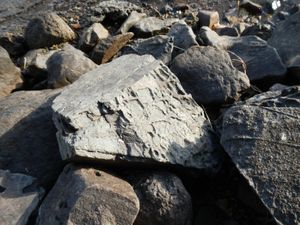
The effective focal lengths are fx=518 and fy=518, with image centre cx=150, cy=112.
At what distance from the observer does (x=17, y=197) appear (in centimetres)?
305

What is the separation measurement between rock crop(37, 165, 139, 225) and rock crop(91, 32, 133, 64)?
202cm

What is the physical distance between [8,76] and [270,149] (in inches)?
105

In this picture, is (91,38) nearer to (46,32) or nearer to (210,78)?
(46,32)

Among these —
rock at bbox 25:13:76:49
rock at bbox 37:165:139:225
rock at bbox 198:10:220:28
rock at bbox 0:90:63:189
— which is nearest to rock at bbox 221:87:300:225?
rock at bbox 37:165:139:225

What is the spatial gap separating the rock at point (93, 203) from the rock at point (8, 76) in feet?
6.30

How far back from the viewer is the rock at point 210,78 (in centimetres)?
378

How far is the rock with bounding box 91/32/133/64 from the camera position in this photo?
4.68 metres

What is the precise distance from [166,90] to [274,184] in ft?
3.44

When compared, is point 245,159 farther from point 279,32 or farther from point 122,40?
point 122,40

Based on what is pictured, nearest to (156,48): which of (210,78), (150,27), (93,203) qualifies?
(210,78)

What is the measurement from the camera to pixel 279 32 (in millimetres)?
4520

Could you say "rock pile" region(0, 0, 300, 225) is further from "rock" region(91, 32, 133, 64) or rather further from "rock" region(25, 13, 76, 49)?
"rock" region(25, 13, 76, 49)

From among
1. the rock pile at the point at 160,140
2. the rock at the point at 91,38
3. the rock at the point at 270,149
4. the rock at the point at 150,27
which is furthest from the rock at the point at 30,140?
the rock at the point at 150,27

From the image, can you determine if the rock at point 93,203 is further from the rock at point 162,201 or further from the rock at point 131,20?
the rock at point 131,20
